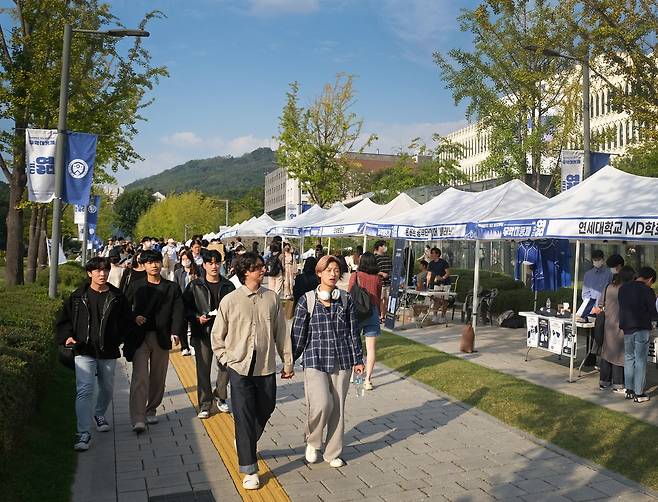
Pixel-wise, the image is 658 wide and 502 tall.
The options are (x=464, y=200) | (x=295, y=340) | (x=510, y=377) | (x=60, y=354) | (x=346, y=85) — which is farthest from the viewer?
(x=346, y=85)

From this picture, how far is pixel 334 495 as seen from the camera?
5.04m

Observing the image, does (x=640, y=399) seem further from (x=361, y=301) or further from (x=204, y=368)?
(x=204, y=368)

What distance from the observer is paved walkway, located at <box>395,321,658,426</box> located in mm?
8211

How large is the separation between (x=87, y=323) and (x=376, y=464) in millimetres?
2975

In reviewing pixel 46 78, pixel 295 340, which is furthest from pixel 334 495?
pixel 46 78

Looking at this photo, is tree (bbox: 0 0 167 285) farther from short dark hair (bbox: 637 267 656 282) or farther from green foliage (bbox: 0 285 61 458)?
short dark hair (bbox: 637 267 656 282)

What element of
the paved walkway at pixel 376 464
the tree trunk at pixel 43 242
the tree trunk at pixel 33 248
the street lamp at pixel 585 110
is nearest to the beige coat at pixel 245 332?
the paved walkway at pixel 376 464

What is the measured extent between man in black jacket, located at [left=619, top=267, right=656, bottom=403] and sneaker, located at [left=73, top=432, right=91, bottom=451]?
6342mm

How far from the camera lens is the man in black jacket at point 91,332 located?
6.20 meters

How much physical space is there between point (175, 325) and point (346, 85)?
30.7 metres

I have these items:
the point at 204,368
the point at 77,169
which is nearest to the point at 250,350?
the point at 204,368

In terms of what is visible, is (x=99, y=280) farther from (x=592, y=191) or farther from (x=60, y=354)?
(x=592, y=191)

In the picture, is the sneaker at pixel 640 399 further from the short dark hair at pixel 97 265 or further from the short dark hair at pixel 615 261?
the short dark hair at pixel 97 265

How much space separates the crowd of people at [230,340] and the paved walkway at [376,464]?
27cm
